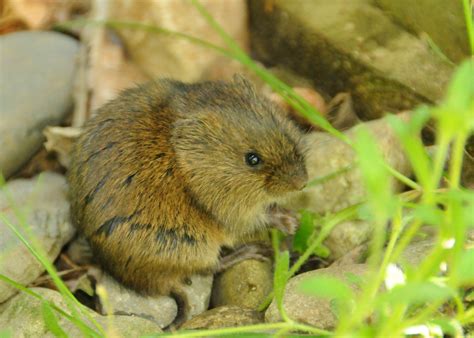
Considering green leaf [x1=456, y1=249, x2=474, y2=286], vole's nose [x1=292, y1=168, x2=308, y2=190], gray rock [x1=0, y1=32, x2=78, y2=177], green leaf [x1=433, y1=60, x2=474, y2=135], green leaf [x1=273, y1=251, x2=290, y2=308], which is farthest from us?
gray rock [x1=0, y1=32, x2=78, y2=177]

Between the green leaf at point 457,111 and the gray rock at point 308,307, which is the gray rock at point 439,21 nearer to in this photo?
the gray rock at point 308,307

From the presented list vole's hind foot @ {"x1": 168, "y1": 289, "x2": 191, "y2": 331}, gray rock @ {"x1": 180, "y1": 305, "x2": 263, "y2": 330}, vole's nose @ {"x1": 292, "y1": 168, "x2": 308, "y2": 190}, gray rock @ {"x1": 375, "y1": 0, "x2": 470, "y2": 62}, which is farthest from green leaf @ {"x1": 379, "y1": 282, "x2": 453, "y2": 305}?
gray rock @ {"x1": 375, "y1": 0, "x2": 470, "y2": 62}

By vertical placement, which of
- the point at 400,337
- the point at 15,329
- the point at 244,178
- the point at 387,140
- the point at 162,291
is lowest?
the point at 15,329

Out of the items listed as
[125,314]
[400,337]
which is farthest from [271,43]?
[400,337]

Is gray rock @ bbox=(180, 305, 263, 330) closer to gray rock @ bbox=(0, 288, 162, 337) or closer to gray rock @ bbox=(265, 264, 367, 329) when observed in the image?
gray rock @ bbox=(265, 264, 367, 329)

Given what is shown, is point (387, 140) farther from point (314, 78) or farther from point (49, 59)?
point (49, 59)

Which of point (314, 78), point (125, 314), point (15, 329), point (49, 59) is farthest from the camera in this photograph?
point (49, 59)

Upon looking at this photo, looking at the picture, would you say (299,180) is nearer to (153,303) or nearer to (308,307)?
(308,307)

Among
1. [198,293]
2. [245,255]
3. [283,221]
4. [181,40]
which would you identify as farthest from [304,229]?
[181,40]
